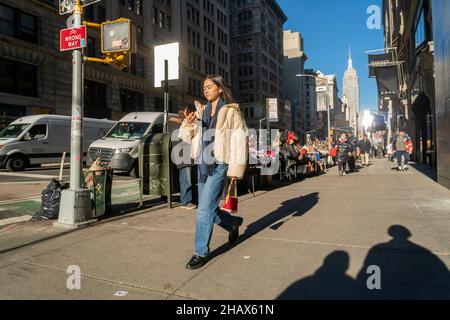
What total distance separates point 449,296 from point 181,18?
52097 mm

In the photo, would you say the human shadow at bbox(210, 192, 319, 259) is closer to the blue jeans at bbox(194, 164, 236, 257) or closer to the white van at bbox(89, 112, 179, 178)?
the blue jeans at bbox(194, 164, 236, 257)

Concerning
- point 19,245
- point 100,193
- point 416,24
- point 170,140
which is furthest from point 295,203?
point 416,24

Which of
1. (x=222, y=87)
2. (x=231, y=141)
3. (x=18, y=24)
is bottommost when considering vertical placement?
(x=231, y=141)

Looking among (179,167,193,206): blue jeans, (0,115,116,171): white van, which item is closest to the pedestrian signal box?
(179,167,193,206): blue jeans

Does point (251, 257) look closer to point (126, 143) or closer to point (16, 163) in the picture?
point (126, 143)

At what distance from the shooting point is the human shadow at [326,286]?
2.95 metres

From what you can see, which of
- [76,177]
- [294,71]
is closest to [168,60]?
[76,177]

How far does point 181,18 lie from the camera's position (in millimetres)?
50156

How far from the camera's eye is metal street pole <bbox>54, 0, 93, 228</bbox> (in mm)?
5637

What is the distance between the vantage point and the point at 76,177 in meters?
5.76

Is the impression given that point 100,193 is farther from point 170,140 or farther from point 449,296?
point 449,296

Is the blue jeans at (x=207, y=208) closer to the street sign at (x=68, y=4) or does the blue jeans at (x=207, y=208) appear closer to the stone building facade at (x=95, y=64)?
the street sign at (x=68, y=4)

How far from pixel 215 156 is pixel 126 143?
9.32 metres
